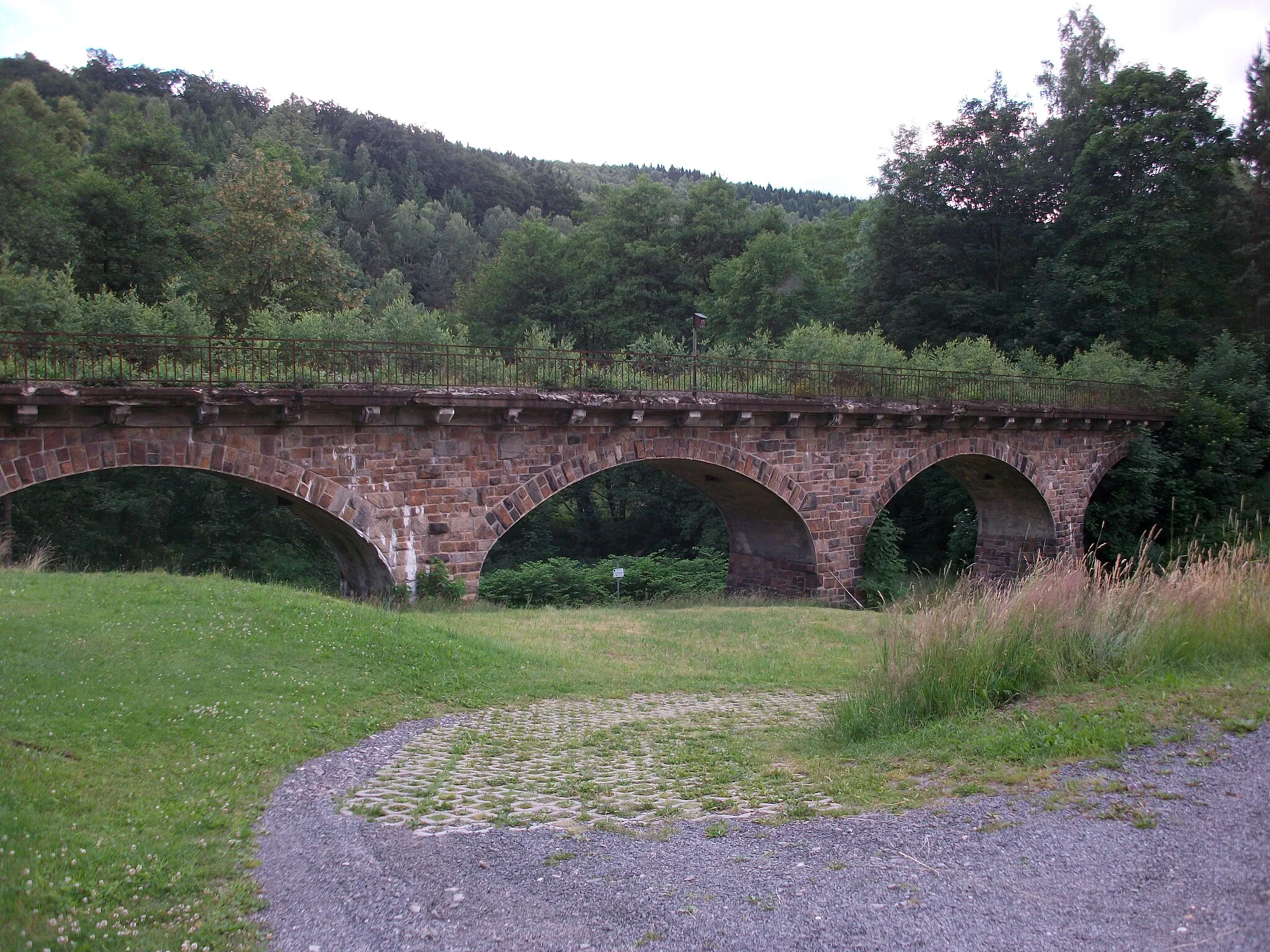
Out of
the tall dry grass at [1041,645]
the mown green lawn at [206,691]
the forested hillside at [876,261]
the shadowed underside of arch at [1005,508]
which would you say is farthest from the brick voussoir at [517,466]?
the tall dry grass at [1041,645]

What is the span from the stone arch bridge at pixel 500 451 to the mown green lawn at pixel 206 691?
1582 millimetres

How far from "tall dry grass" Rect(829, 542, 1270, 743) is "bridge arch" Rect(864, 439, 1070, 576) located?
A: 13581 mm

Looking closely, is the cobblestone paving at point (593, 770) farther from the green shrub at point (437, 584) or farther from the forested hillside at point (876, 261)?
the forested hillside at point (876, 261)

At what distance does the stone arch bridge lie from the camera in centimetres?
1173

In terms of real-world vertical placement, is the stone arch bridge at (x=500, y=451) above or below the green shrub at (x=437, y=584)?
above

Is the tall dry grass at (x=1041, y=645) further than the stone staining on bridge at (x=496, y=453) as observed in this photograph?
No

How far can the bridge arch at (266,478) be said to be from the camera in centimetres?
1137

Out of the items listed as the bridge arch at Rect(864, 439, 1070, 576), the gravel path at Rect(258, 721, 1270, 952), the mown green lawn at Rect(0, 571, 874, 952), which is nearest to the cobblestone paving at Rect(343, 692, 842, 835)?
the gravel path at Rect(258, 721, 1270, 952)

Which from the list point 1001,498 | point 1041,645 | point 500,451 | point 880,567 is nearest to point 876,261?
point 1001,498

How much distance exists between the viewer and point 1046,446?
24.1 meters

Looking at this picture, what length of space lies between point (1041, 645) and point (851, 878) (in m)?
3.27

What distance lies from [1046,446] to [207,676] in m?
21.7

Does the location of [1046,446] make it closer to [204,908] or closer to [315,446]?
[315,446]

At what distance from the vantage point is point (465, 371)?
620 inches
